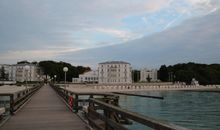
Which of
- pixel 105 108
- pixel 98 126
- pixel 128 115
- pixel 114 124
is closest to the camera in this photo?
pixel 128 115

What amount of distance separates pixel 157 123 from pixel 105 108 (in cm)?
440

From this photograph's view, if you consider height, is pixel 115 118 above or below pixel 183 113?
above

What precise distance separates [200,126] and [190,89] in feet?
484

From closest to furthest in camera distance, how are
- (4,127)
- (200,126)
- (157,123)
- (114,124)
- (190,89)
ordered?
(157,123) < (114,124) < (4,127) < (200,126) < (190,89)

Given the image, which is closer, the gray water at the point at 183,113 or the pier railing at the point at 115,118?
the pier railing at the point at 115,118

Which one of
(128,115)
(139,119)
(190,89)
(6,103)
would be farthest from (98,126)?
(190,89)

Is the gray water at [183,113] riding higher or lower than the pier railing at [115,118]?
lower

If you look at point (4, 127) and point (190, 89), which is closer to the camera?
point (4, 127)

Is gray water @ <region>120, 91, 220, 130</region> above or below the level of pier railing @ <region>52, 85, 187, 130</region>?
below

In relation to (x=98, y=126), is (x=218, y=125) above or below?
below

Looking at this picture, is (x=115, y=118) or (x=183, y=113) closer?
(x=115, y=118)

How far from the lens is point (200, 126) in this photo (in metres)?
28.9

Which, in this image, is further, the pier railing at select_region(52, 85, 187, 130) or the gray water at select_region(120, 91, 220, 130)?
the gray water at select_region(120, 91, 220, 130)

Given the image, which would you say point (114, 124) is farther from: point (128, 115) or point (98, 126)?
point (98, 126)
